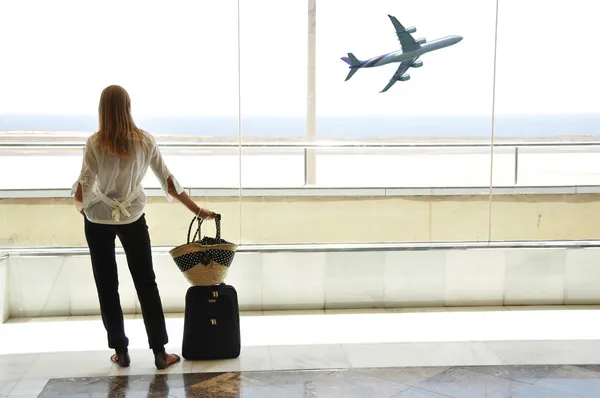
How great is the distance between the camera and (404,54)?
5.46 meters

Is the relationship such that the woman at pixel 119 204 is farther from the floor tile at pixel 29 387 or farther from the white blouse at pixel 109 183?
the floor tile at pixel 29 387

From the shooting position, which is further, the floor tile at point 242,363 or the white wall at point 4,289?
the white wall at point 4,289

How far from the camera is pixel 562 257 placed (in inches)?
225

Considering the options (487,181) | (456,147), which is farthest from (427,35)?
(487,181)


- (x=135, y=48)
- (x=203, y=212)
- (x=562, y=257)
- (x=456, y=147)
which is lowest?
(x=562, y=257)

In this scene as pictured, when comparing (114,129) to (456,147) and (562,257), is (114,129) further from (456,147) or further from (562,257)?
(562,257)

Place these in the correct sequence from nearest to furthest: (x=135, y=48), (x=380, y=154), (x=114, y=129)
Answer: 1. (x=114, y=129)
2. (x=135, y=48)
3. (x=380, y=154)

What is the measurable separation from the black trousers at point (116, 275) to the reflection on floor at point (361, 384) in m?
0.30

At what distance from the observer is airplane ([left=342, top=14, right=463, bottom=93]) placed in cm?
543

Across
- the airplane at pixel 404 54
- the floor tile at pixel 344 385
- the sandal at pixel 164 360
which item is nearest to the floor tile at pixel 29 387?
the sandal at pixel 164 360

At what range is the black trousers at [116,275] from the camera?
416 centimetres

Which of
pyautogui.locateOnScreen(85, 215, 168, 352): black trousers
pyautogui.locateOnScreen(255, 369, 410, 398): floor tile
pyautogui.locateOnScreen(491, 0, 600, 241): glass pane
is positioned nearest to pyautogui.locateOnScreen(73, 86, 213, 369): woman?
pyautogui.locateOnScreen(85, 215, 168, 352): black trousers

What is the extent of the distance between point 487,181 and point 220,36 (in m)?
2.34

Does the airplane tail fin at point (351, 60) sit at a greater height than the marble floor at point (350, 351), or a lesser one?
greater
